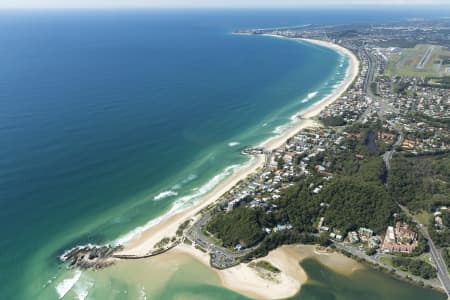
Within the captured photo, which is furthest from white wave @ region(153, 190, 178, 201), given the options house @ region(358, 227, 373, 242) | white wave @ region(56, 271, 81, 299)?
house @ region(358, 227, 373, 242)

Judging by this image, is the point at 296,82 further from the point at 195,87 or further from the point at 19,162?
the point at 19,162

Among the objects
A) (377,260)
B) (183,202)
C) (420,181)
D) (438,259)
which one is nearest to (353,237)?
(377,260)

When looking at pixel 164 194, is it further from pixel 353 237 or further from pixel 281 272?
pixel 353 237

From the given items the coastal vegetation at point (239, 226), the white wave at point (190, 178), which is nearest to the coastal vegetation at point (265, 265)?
the coastal vegetation at point (239, 226)

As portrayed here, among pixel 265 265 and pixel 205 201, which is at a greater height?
pixel 205 201

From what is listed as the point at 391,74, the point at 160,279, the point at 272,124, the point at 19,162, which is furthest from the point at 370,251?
the point at 391,74

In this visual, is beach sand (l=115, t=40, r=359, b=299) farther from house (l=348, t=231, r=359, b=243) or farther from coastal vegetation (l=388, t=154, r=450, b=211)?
coastal vegetation (l=388, t=154, r=450, b=211)
